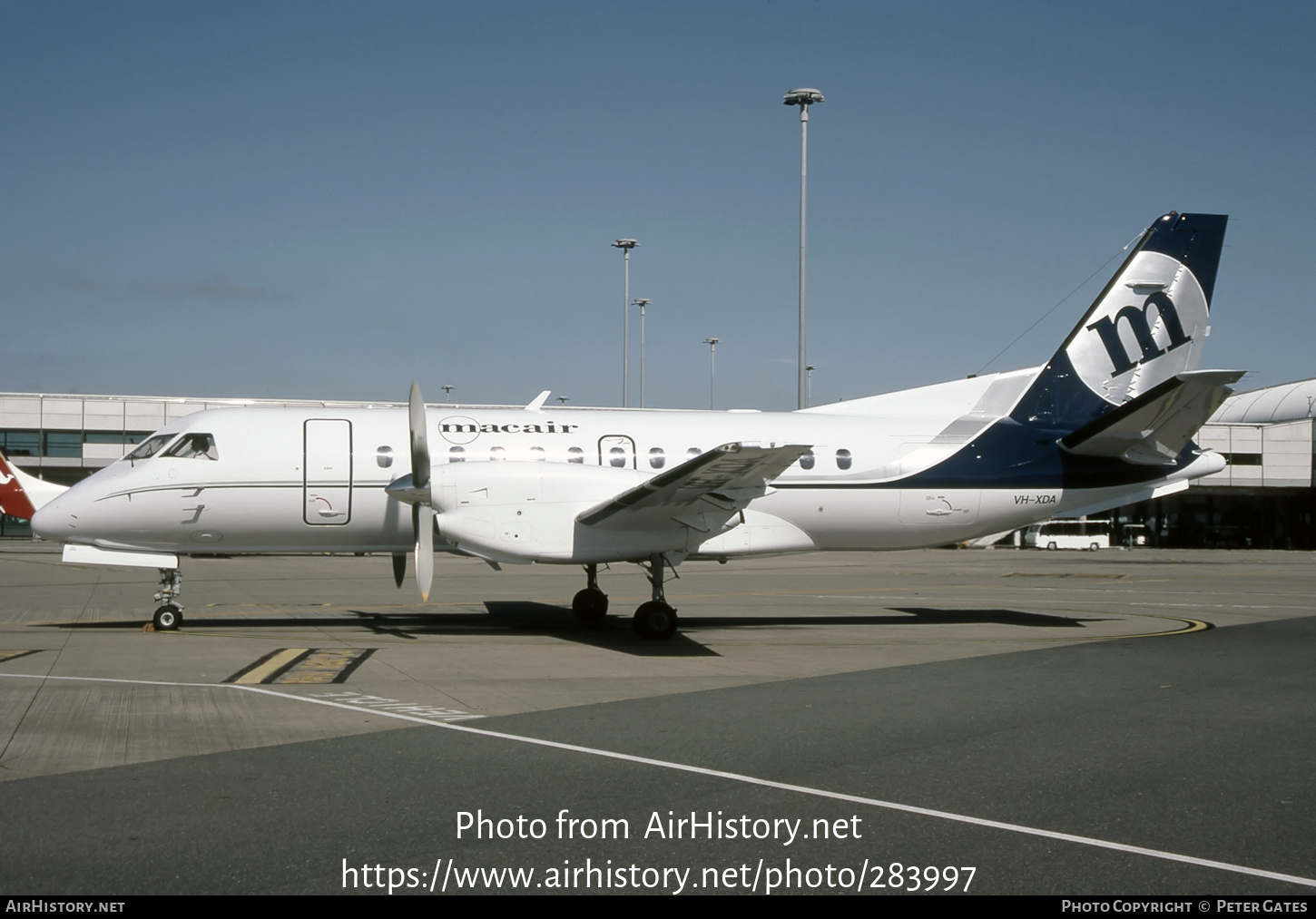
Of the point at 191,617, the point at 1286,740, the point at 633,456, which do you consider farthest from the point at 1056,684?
the point at 191,617

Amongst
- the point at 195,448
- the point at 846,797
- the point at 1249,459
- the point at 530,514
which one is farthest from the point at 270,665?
the point at 1249,459

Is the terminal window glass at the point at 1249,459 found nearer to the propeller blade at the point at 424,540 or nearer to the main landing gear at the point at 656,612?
the main landing gear at the point at 656,612

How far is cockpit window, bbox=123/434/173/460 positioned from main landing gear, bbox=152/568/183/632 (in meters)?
1.83

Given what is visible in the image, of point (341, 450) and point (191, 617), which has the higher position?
point (341, 450)

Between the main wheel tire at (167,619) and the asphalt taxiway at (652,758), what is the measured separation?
36 cm

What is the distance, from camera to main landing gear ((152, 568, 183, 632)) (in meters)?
16.1

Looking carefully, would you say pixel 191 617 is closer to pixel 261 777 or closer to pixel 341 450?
pixel 341 450

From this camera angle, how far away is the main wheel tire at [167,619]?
16031mm

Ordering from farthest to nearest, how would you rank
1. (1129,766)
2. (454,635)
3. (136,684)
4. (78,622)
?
1. (78,622)
2. (454,635)
3. (136,684)
4. (1129,766)

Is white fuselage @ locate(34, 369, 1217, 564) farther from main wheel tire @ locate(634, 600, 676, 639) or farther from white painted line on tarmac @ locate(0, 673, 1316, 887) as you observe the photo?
white painted line on tarmac @ locate(0, 673, 1316, 887)

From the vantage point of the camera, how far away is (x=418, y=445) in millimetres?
15102

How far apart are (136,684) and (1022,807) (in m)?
8.79

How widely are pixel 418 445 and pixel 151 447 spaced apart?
4.86m

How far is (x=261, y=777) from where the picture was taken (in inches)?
274
